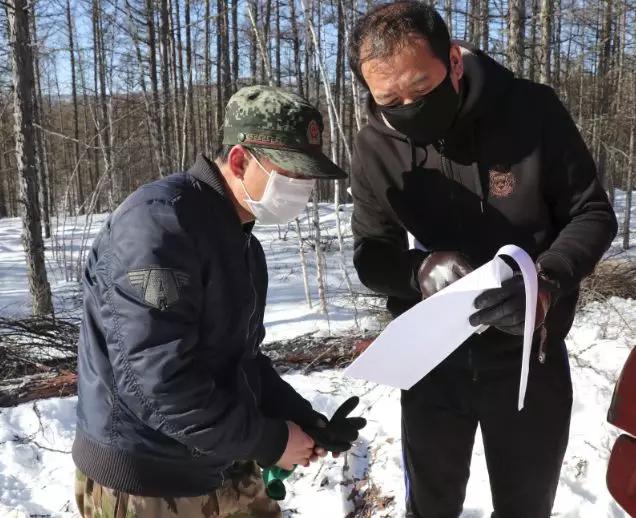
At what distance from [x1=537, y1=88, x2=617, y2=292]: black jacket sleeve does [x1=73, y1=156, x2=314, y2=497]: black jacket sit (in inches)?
34.7

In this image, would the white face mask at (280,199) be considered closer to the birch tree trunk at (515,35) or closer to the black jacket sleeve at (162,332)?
the black jacket sleeve at (162,332)

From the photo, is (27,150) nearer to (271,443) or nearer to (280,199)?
(280,199)

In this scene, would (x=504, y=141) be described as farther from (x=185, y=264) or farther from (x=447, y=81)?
(x=185, y=264)

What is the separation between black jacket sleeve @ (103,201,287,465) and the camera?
125cm

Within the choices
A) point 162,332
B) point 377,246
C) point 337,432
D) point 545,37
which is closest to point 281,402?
point 337,432

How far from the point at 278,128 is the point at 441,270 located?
597 mm

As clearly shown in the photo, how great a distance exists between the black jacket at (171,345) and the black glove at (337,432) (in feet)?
0.58

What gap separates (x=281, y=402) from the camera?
186 cm

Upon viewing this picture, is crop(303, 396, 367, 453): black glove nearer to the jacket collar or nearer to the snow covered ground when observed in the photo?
the jacket collar

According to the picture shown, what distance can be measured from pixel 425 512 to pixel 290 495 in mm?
1278

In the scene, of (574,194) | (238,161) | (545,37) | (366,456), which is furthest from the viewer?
(545,37)

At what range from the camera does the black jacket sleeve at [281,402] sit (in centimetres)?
182

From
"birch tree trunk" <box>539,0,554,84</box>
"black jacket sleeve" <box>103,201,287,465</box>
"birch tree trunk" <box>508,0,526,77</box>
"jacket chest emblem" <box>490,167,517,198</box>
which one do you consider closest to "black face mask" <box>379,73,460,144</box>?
"jacket chest emblem" <box>490,167,517,198</box>

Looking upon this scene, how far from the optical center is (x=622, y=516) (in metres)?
2.55
